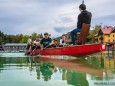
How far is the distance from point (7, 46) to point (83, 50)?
99326mm

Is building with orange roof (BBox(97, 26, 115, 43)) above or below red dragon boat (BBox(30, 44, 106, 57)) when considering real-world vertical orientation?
above

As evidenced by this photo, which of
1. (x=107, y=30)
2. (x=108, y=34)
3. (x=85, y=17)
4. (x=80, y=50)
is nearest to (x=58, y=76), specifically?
(x=80, y=50)

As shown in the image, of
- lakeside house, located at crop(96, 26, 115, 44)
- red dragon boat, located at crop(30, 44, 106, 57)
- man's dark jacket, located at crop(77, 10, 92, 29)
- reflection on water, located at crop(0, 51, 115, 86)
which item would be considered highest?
lakeside house, located at crop(96, 26, 115, 44)

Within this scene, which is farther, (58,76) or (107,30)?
(107,30)

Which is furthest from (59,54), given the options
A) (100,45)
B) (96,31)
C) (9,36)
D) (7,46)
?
(9,36)

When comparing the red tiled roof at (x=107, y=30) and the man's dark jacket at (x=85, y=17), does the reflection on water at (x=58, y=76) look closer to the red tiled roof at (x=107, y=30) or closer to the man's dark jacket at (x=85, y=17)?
the man's dark jacket at (x=85, y=17)

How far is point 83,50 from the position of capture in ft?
40.7

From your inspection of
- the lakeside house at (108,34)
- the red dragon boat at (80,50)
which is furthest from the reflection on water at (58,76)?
the lakeside house at (108,34)

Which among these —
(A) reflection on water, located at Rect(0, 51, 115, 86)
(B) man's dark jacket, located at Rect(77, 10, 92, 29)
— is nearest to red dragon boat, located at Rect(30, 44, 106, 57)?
(B) man's dark jacket, located at Rect(77, 10, 92, 29)

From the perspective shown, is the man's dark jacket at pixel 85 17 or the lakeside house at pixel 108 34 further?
the lakeside house at pixel 108 34

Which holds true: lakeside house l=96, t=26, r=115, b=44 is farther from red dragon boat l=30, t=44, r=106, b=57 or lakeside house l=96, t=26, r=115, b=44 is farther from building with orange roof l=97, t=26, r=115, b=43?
red dragon boat l=30, t=44, r=106, b=57

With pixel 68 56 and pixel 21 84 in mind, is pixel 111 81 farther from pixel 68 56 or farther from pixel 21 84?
pixel 68 56

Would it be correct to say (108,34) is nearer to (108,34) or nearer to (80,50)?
(108,34)

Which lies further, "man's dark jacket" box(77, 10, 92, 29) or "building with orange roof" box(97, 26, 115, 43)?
"building with orange roof" box(97, 26, 115, 43)
